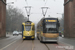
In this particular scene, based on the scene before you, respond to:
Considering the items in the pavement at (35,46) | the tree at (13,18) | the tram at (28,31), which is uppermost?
the tree at (13,18)

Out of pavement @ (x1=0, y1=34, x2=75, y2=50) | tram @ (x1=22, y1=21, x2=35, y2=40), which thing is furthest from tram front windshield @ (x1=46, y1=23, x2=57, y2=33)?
tram @ (x1=22, y1=21, x2=35, y2=40)

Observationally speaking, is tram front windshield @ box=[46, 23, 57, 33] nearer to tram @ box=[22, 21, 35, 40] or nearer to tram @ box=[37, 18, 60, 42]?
tram @ box=[37, 18, 60, 42]

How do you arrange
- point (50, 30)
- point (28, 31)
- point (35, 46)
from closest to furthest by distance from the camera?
point (35, 46) → point (50, 30) → point (28, 31)

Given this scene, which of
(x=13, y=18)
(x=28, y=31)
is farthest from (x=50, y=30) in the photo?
(x=13, y=18)

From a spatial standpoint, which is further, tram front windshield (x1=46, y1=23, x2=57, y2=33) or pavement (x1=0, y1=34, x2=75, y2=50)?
tram front windshield (x1=46, y1=23, x2=57, y2=33)

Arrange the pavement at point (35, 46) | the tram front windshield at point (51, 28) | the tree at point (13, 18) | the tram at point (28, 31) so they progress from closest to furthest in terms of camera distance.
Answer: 1. the pavement at point (35, 46)
2. the tram front windshield at point (51, 28)
3. the tram at point (28, 31)
4. the tree at point (13, 18)

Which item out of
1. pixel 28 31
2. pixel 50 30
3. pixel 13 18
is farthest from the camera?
pixel 13 18

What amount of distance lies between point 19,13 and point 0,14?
51.0 metres

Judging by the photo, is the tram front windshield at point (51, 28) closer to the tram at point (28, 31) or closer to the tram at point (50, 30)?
the tram at point (50, 30)

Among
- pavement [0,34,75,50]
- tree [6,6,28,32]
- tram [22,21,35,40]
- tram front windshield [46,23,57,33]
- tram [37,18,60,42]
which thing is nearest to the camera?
pavement [0,34,75,50]

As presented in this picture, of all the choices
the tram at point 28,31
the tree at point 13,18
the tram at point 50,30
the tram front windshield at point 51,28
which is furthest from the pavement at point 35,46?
the tree at point 13,18

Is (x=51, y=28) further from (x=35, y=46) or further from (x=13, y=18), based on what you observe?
(x=13, y=18)

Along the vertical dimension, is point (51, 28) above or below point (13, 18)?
below

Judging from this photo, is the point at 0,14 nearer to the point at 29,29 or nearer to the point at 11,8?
the point at 29,29
